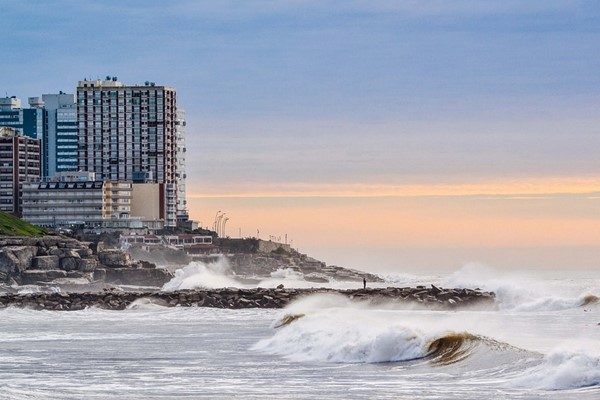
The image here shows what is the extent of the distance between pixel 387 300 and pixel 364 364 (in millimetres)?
40388

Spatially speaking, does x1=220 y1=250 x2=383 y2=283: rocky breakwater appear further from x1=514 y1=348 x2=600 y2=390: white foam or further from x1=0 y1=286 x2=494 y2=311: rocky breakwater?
x1=514 y1=348 x2=600 y2=390: white foam

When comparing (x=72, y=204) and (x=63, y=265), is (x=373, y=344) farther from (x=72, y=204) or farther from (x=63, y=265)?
(x=72, y=204)

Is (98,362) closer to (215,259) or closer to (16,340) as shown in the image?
(16,340)

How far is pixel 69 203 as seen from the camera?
638 feet

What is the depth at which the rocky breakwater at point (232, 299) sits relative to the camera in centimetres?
6975

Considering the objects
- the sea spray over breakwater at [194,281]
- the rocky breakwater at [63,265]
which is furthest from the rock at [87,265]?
the sea spray over breakwater at [194,281]

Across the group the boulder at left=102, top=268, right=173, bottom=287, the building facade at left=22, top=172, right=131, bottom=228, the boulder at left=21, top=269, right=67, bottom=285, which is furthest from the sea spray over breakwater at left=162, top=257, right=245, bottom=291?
the building facade at left=22, top=172, right=131, bottom=228

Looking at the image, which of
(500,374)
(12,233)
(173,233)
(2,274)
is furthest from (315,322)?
(173,233)

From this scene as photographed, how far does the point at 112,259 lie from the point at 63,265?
9.66m

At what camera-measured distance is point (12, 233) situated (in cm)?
14375

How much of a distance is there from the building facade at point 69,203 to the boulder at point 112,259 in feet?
182

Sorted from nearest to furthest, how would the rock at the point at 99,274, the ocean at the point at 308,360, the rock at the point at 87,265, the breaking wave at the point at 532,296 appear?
the ocean at the point at 308,360 < the breaking wave at the point at 532,296 < the rock at the point at 87,265 < the rock at the point at 99,274

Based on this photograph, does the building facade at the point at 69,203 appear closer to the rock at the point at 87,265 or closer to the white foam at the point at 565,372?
the rock at the point at 87,265

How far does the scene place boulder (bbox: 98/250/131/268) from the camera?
135 metres
